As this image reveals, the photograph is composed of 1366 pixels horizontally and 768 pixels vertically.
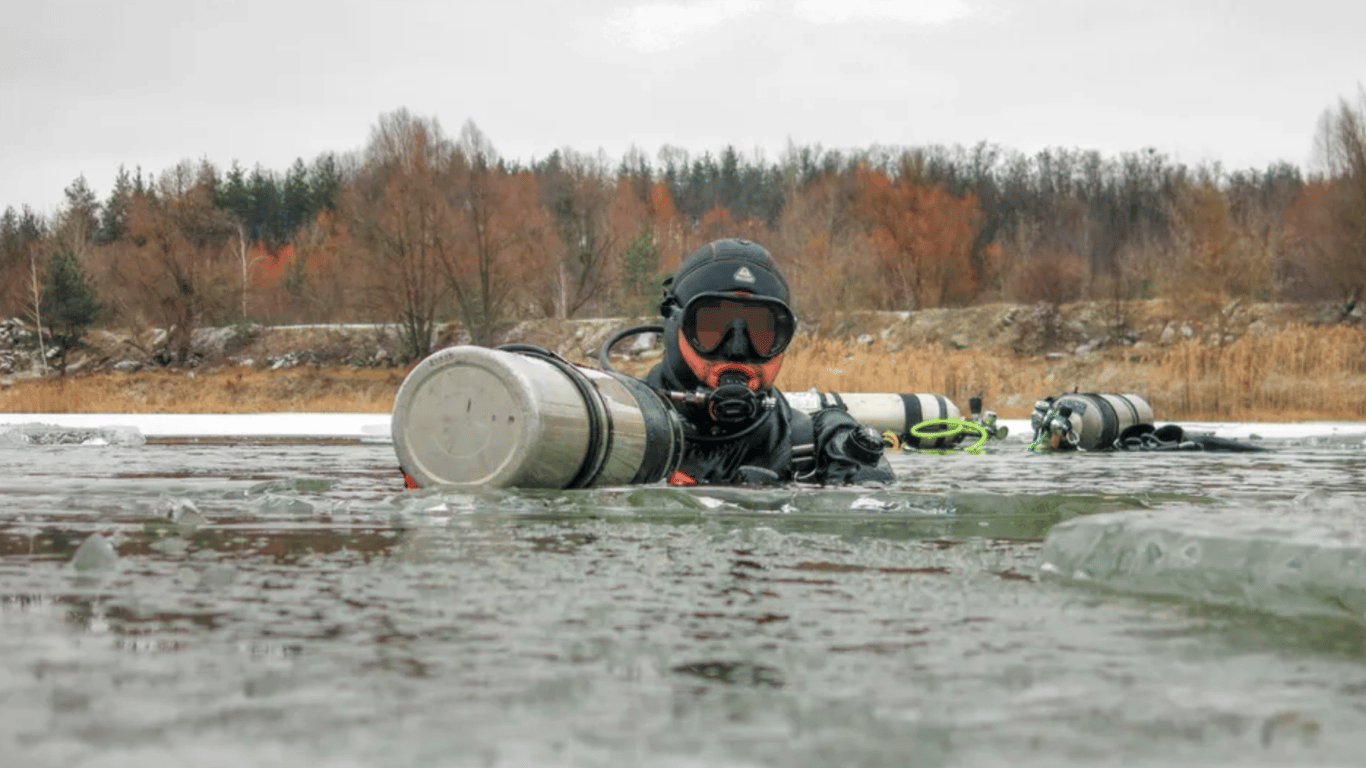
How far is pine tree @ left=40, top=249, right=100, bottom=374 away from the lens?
62.5 m

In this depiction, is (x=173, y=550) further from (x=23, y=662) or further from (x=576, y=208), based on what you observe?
(x=576, y=208)

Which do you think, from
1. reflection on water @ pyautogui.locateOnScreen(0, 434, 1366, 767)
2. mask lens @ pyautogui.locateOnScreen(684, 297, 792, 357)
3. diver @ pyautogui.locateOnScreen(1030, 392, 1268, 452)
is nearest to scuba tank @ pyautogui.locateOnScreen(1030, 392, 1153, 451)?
diver @ pyautogui.locateOnScreen(1030, 392, 1268, 452)

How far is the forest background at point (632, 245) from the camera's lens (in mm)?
51375

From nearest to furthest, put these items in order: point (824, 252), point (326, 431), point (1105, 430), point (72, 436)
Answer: point (72, 436)
point (1105, 430)
point (326, 431)
point (824, 252)

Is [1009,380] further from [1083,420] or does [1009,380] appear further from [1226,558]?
[1226,558]

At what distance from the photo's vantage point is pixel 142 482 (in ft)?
24.8

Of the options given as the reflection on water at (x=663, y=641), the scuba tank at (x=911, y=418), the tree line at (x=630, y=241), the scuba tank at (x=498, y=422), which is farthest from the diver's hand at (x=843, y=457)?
the tree line at (x=630, y=241)

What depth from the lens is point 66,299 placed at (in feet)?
204

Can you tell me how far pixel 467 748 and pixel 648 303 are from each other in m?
61.1

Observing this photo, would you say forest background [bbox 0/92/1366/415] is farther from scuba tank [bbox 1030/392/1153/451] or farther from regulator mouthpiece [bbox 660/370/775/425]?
regulator mouthpiece [bbox 660/370/775/425]

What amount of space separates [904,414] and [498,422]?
1176 centimetres

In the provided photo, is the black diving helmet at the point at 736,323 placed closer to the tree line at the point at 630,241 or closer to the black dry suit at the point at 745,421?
the black dry suit at the point at 745,421

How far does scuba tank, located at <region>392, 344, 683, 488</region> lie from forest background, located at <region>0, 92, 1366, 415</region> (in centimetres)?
3263

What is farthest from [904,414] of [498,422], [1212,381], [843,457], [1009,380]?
[1009,380]
